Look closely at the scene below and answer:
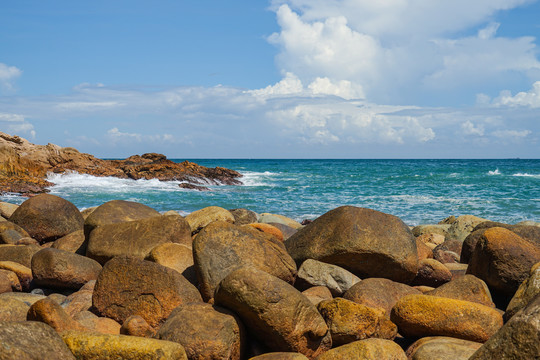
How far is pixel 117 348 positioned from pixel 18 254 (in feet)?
16.8

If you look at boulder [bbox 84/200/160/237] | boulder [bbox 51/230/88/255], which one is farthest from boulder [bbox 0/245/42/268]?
boulder [bbox 84/200/160/237]

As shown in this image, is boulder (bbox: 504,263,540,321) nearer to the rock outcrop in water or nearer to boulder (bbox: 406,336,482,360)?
boulder (bbox: 406,336,482,360)

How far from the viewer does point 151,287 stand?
5199mm

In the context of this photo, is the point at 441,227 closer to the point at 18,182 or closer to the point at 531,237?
the point at 531,237

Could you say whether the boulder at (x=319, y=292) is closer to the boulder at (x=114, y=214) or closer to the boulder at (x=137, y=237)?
the boulder at (x=137, y=237)

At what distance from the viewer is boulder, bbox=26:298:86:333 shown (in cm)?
423

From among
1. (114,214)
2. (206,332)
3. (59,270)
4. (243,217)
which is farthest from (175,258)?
(243,217)

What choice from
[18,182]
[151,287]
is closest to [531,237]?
[151,287]

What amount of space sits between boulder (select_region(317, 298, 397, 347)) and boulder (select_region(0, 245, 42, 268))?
5.32 meters

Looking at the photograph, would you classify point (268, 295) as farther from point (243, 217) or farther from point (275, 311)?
point (243, 217)

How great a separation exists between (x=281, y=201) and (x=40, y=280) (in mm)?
17028

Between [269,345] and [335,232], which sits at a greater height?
[335,232]

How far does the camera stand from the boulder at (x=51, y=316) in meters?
4.23

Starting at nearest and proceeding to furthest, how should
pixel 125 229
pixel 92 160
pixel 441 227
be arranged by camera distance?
pixel 125 229
pixel 441 227
pixel 92 160
